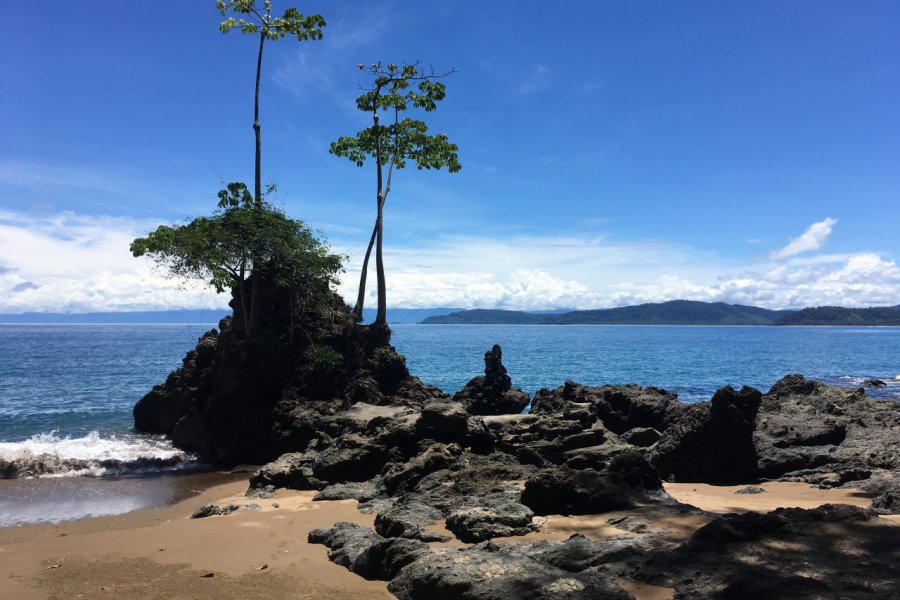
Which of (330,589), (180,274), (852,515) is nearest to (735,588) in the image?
(852,515)

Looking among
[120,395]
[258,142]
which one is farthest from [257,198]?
[120,395]

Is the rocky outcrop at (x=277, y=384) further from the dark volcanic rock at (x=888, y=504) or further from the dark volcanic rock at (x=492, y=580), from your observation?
the dark volcanic rock at (x=888, y=504)

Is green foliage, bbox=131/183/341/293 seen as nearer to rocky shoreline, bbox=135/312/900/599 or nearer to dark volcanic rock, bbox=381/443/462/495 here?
rocky shoreline, bbox=135/312/900/599

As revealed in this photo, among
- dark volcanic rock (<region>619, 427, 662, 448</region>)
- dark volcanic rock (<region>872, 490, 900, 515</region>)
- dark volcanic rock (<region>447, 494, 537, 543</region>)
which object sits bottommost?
Answer: dark volcanic rock (<region>619, 427, 662, 448</region>)

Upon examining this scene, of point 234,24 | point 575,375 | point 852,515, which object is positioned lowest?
point 575,375

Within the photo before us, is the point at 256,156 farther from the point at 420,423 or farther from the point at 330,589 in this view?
the point at 330,589

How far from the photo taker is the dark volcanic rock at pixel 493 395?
983 inches

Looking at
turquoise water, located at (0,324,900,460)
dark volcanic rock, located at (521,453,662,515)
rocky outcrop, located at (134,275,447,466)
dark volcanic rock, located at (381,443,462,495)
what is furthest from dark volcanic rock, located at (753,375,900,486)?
turquoise water, located at (0,324,900,460)

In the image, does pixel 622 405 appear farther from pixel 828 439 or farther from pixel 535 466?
pixel 535 466

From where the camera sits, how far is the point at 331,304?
79.0ft

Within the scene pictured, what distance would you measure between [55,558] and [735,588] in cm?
1075

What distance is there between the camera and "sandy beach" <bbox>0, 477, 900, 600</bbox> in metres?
7.52

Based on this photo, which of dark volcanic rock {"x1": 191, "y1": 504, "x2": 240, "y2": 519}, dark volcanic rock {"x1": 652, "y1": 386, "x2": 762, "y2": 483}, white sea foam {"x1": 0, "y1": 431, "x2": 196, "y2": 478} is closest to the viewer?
dark volcanic rock {"x1": 191, "y1": 504, "x2": 240, "y2": 519}

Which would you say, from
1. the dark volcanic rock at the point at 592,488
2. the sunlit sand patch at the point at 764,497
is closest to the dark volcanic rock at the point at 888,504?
the sunlit sand patch at the point at 764,497
